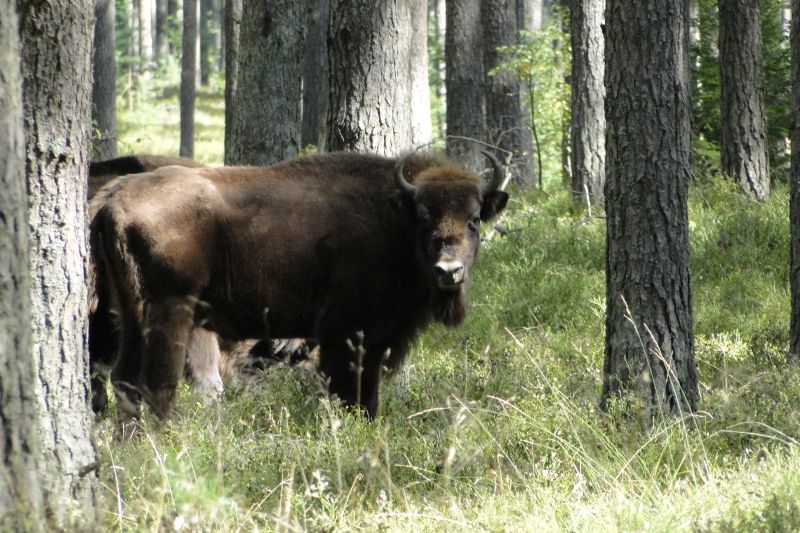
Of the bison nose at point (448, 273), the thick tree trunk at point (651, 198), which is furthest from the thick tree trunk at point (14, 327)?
the bison nose at point (448, 273)

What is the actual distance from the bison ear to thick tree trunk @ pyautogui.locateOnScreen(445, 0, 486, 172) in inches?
386

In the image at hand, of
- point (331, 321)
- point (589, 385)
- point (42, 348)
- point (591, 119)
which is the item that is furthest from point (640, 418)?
point (591, 119)

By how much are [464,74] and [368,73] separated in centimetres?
1082

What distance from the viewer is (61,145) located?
173 inches

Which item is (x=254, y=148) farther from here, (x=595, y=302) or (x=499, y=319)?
(x=595, y=302)

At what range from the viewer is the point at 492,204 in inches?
302

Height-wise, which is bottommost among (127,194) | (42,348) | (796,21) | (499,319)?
(499,319)

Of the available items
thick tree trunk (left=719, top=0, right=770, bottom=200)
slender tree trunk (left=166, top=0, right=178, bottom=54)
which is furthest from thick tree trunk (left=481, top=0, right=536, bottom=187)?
slender tree trunk (left=166, top=0, right=178, bottom=54)

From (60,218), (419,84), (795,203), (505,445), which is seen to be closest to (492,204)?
(795,203)

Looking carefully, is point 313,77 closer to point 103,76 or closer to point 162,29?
point 103,76

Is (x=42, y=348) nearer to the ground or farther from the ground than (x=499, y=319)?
farther from the ground

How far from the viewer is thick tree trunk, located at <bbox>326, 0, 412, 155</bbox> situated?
7500mm

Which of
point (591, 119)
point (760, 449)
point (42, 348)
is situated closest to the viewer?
point (42, 348)

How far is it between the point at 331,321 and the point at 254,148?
3.73 meters
